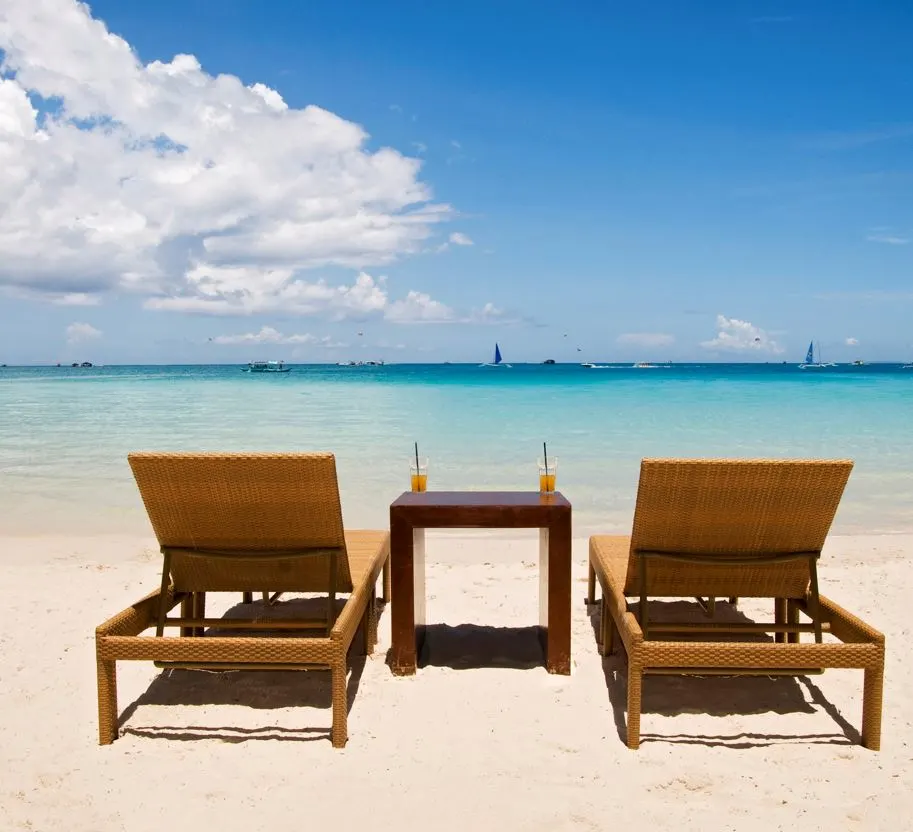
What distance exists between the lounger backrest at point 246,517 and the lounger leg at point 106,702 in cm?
46

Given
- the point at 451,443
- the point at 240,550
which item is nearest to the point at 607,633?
the point at 240,550

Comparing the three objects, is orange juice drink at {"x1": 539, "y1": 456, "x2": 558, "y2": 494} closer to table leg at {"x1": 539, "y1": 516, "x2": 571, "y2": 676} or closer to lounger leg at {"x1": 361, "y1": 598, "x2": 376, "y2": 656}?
table leg at {"x1": 539, "y1": 516, "x2": 571, "y2": 676}


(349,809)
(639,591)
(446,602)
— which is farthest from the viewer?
(446,602)

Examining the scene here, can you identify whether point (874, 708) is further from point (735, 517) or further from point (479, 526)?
point (479, 526)

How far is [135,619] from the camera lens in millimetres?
2902

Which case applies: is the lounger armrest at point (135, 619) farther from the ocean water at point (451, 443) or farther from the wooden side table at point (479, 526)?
the ocean water at point (451, 443)

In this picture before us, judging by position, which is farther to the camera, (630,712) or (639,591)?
(639,591)

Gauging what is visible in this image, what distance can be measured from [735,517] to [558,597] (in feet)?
2.72

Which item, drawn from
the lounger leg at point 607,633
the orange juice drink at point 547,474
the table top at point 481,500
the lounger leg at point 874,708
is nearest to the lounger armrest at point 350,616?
the table top at point 481,500

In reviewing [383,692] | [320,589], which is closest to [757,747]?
[383,692]

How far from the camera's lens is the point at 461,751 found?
255 cm

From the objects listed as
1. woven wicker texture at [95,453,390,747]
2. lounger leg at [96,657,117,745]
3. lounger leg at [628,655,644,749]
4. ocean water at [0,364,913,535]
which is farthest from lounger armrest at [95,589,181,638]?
ocean water at [0,364,913,535]

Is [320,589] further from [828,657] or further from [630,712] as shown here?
[828,657]

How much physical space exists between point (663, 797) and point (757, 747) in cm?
56
